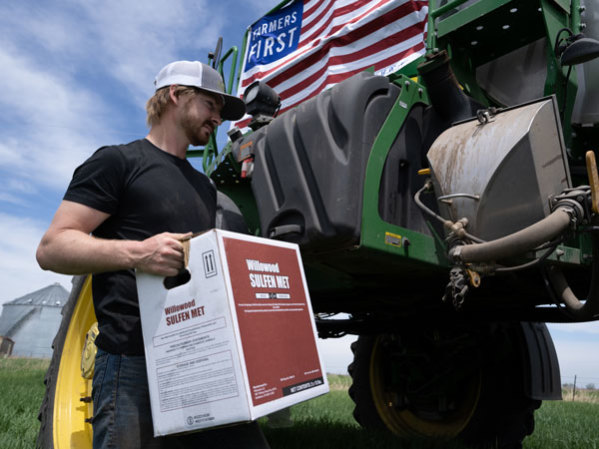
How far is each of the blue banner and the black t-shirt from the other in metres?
4.06

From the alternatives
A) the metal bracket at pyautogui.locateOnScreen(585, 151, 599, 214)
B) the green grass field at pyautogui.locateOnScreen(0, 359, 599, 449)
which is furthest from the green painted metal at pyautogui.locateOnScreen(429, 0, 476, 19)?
the green grass field at pyautogui.locateOnScreen(0, 359, 599, 449)

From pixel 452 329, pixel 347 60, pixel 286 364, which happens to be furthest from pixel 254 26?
pixel 286 364

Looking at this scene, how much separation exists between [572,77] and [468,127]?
692 millimetres

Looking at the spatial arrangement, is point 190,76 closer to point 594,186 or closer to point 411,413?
point 594,186

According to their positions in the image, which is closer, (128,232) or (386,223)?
(128,232)

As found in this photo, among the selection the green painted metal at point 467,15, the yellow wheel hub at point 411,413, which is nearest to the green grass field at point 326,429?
the yellow wheel hub at point 411,413

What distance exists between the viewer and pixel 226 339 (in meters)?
1.49

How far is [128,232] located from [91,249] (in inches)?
8.3

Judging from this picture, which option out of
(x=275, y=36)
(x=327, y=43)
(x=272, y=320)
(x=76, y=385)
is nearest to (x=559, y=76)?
(x=272, y=320)

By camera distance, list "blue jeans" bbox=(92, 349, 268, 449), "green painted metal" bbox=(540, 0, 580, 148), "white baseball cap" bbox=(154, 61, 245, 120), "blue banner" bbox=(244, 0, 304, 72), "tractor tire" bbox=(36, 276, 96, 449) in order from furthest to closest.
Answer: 1. "blue banner" bbox=(244, 0, 304, 72)
2. "tractor tire" bbox=(36, 276, 96, 449)
3. "green painted metal" bbox=(540, 0, 580, 148)
4. "white baseball cap" bbox=(154, 61, 245, 120)
5. "blue jeans" bbox=(92, 349, 268, 449)

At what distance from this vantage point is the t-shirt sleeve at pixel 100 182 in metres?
1.79

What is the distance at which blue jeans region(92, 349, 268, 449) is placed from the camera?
1.73m

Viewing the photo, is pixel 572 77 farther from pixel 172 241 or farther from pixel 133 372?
pixel 133 372

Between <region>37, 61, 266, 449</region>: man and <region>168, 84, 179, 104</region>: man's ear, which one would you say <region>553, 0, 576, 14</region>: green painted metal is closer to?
<region>37, 61, 266, 449</region>: man
